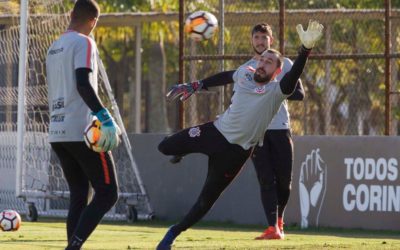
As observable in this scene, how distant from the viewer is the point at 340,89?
83.6ft

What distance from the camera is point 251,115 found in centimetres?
1055

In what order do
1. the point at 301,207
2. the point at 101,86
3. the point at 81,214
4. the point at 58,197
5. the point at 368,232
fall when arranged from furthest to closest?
the point at 101,86
the point at 58,197
the point at 301,207
the point at 368,232
the point at 81,214

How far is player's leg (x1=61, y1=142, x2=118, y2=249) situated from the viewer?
370 inches

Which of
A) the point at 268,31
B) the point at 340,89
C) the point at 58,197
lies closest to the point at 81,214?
the point at 268,31

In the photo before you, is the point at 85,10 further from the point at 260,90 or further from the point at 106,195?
the point at 260,90

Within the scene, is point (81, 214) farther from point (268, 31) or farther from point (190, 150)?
point (268, 31)

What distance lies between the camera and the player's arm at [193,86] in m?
11.4

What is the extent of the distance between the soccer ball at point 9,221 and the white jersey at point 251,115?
3565mm

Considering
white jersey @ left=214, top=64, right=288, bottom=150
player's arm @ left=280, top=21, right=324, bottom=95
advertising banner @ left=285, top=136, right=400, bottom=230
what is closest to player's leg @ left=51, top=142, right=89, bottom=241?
white jersey @ left=214, top=64, right=288, bottom=150

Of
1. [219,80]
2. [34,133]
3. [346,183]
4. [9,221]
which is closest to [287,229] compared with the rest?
[346,183]

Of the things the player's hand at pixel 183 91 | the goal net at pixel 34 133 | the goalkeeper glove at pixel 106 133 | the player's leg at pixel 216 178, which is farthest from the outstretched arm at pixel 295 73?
the goal net at pixel 34 133

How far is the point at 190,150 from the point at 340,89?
15.3m

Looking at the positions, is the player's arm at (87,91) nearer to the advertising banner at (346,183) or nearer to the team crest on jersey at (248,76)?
the team crest on jersey at (248,76)

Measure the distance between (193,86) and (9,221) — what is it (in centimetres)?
301
